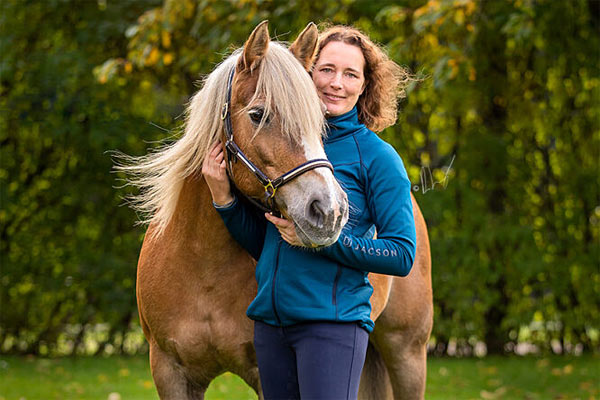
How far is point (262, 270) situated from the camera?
7.90 feet

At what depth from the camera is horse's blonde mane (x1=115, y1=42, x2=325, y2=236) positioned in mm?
2266

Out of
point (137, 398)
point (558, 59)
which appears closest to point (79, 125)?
point (137, 398)

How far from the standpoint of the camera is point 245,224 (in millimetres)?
2625

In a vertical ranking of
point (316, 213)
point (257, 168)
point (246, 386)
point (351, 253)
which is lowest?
point (246, 386)

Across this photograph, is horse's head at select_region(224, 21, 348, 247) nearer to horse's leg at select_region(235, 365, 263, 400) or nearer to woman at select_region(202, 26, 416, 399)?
woman at select_region(202, 26, 416, 399)

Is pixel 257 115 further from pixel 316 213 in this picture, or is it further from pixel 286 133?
pixel 316 213

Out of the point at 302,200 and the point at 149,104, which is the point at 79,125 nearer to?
the point at 149,104

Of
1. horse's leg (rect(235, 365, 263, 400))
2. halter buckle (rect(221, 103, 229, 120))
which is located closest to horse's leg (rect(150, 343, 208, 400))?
horse's leg (rect(235, 365, 263, 400))

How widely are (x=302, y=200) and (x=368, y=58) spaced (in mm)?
786

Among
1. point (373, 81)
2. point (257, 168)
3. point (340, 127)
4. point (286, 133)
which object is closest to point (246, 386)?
point (373, 81)

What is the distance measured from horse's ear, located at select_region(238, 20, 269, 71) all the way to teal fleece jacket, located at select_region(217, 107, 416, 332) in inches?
12.9

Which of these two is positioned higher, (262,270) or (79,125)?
(79,125)

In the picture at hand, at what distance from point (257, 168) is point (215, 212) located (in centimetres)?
47

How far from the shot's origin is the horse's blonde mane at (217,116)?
227 cm
